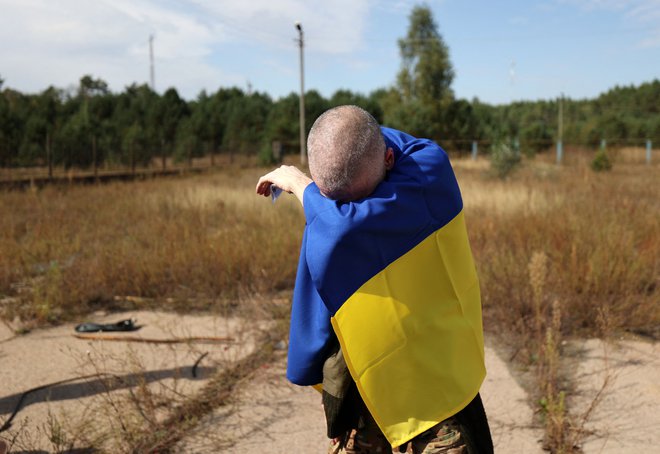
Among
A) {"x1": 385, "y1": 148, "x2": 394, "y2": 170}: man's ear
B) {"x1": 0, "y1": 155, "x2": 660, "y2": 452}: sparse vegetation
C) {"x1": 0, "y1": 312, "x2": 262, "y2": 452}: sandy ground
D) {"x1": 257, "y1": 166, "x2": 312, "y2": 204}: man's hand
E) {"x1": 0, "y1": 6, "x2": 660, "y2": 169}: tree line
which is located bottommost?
{"x1": 0, "y1": 312, "x2": 262, "y2": 452}: sandy ground

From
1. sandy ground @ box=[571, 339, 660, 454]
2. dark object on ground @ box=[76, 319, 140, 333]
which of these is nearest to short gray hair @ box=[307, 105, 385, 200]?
sandy ground @ box=[571, 339, 660, 454]

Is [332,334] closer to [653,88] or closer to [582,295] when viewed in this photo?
[582,295]

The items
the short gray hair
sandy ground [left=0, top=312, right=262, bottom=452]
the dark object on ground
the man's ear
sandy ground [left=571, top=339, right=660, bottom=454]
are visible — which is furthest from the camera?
the dark object on ground

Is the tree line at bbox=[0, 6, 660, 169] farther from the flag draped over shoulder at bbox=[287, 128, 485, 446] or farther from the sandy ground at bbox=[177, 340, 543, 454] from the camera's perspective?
the flag draped over shoulder at bbox=[287, 128, 485, 446]

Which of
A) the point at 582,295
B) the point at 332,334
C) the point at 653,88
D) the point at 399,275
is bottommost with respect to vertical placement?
the point at 582,295

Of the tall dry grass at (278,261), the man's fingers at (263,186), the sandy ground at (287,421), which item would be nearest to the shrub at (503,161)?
the tall dry grass at (278,261)

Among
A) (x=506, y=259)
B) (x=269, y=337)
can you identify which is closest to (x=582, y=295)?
(x=506, y=259)

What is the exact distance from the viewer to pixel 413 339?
4.98ft

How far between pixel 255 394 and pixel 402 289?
8.34 ft

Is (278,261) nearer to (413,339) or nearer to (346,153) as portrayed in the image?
(413,339)

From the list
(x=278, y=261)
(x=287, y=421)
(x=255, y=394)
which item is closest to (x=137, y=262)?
(x=278, y=261)

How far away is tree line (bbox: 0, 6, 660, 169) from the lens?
27.4m

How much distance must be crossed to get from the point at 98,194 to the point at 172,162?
16443 mm

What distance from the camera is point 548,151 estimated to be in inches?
1398
